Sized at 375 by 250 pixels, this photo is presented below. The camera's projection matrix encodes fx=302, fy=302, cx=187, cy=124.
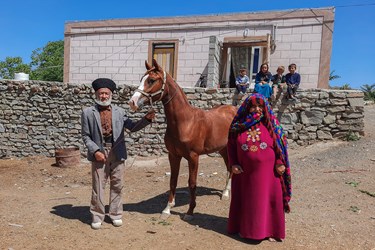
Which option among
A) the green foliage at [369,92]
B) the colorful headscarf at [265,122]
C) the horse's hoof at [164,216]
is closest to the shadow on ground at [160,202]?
the horse's hoof at [164,216]

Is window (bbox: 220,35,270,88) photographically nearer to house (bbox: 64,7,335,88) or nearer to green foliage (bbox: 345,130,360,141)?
house (bbox: 64,7,335,88)

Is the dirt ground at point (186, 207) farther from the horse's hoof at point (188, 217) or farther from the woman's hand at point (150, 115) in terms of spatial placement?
the woman's hand at point (150, 115)

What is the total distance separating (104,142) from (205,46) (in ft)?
26.6

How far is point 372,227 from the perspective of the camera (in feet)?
13.3

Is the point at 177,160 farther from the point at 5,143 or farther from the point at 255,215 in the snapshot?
the point at 5,143

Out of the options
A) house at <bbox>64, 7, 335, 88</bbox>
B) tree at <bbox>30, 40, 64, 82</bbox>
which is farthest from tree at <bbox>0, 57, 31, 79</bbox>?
house at <bbox>64, 7, 335, 88</bbox>

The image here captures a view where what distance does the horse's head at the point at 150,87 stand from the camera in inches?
149

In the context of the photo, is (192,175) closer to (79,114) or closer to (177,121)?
(177,121)

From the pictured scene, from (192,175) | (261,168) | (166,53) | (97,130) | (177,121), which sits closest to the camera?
(261,168)

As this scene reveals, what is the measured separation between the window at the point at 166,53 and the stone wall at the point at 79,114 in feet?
9.10

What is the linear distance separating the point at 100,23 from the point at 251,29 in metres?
6.12

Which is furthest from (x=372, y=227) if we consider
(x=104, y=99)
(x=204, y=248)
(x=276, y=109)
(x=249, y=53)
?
(x=249, y=53)

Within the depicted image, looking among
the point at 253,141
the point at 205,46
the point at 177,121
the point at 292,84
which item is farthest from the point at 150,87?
the point at 205,46

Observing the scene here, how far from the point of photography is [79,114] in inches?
390
